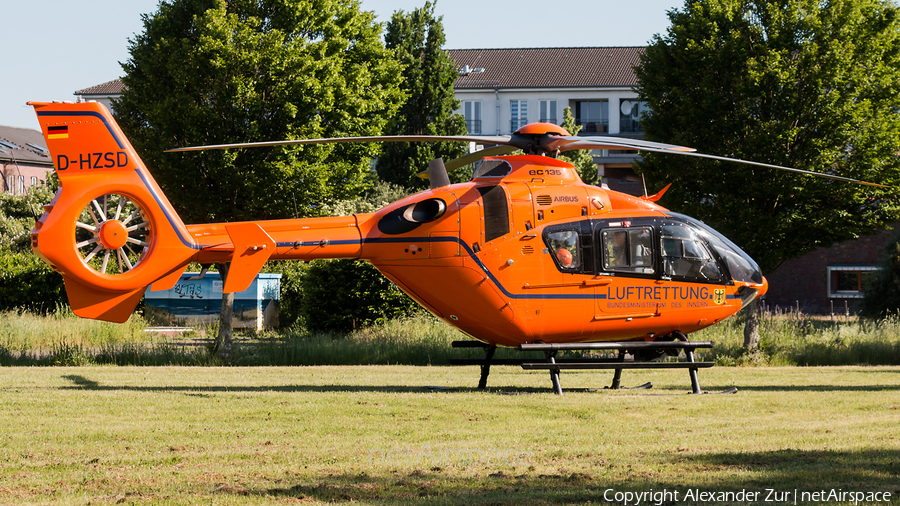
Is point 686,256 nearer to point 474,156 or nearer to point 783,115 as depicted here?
point 474,156

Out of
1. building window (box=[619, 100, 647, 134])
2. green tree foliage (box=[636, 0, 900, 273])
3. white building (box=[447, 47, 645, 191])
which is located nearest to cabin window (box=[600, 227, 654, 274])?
green tree foliage (box=[636, 0, 900, 273])

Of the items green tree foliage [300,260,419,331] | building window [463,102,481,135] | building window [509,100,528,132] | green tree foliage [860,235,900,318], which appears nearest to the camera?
green tree foliage [300,260,419,331]

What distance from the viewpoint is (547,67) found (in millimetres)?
66188

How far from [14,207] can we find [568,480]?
1843 inches

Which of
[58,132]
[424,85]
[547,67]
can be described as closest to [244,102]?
[58,132]

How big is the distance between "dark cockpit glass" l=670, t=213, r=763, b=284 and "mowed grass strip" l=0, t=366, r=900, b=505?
1.96m

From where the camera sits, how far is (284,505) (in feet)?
21.1

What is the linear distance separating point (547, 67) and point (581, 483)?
2426 inches

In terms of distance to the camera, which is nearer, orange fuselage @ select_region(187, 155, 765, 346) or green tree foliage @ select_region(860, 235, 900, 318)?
orange fuselage @ select_region(187, 155, 765, 346)

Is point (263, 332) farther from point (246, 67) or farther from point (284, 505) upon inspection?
point (284, 505)

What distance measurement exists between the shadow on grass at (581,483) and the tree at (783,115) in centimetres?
1317

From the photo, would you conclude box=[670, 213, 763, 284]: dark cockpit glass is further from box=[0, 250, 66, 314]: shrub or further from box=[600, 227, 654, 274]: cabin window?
box=[0, 250, 66, 314]: shrub

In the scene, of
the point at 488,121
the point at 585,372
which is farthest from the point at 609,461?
the point at 488,121

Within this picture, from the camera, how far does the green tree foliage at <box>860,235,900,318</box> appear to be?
30594 mm
